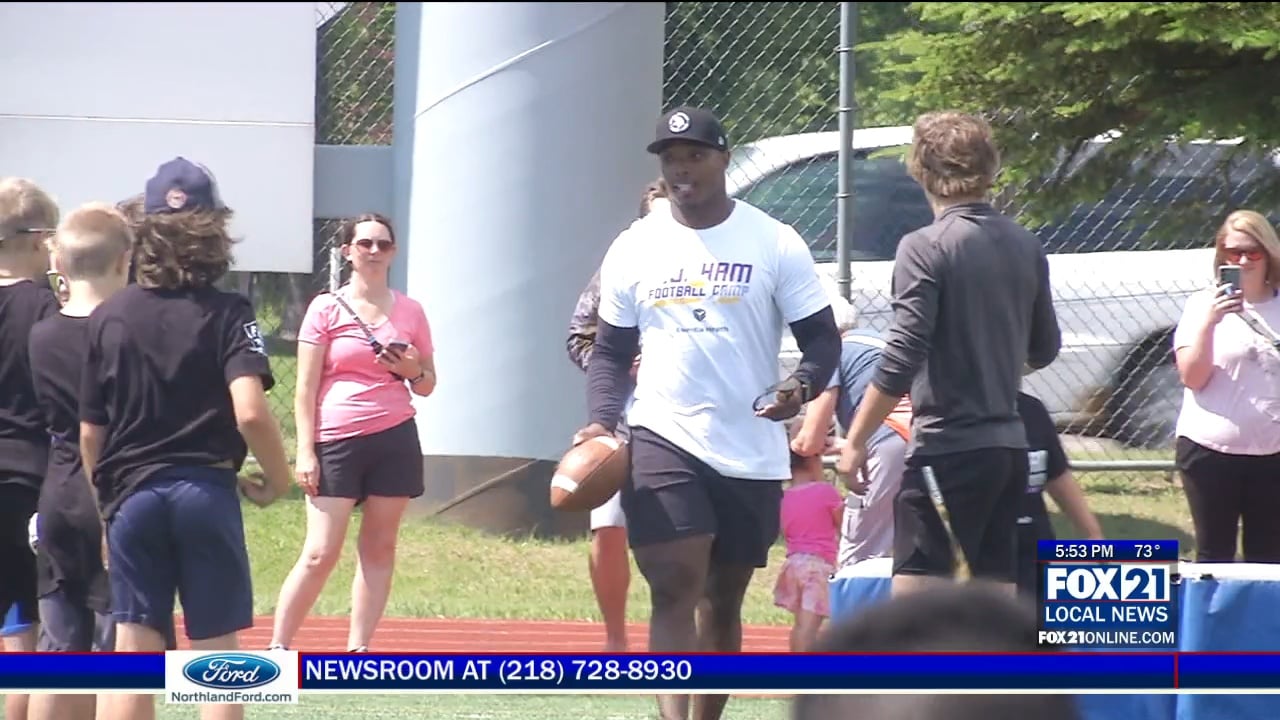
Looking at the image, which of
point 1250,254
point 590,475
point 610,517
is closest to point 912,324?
point 590,475

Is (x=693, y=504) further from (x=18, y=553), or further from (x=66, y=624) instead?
(x=18, y=553)

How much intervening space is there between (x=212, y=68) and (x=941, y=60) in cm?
394

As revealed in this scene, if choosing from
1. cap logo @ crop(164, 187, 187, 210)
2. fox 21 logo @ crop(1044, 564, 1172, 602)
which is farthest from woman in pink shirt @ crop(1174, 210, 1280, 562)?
cap logo @ crop(164, 187, 187, 210)

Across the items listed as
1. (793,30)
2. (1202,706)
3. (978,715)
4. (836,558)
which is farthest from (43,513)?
(793,30)

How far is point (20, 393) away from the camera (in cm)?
560

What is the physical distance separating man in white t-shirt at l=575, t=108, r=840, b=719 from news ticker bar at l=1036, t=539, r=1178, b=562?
0.84 metres

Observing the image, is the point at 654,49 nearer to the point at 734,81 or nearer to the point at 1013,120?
the point at 734,81

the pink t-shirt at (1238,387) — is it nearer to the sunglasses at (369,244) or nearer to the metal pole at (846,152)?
the metal pole at (846,152)

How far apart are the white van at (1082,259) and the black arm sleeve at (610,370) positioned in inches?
119

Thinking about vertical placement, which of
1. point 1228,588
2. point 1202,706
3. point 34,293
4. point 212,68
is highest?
point 212,68

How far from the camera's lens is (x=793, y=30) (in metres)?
9.95

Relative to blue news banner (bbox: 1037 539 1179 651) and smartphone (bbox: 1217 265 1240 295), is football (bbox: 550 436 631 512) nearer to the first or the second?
blue news banner (bbox: 1037 539 1179 651)

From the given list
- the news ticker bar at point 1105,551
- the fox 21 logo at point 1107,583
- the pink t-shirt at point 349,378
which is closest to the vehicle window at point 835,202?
the pink t-shirt at point 349,378

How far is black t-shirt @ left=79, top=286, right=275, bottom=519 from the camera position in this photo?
4957 millimetres
